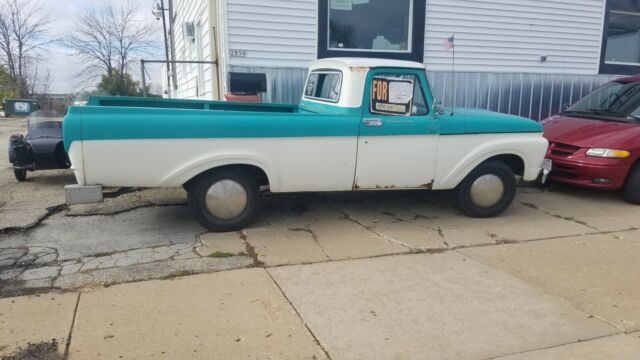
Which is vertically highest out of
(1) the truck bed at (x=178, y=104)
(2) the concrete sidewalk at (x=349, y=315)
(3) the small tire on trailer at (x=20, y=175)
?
(1) the truck bed at (x=178, y=104)

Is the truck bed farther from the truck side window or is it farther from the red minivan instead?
the red minivan

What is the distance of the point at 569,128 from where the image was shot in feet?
24.4

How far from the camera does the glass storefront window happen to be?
9297 millimetres

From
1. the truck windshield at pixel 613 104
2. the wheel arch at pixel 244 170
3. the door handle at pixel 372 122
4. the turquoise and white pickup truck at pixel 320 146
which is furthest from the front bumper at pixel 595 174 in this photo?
the wheel arch at pixel 244 170

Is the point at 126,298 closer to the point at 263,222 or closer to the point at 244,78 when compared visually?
the point at 263,222

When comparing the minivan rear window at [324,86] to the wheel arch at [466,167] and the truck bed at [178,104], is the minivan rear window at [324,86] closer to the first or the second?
the truck bed at [178,104]

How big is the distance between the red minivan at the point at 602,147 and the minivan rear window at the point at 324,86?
139 inches

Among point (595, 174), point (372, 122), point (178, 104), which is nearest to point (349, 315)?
point (372, 122)

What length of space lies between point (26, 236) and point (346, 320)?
3.52 meters

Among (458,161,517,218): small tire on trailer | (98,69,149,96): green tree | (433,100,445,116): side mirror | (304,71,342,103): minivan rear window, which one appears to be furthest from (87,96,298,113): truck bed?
(98,69,149,96): green tree

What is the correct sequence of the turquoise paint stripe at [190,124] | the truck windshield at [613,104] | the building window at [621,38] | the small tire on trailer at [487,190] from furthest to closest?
the building window at [621,38] → the truck windshield at [613,104] → the small tire on trailer at [487,190] → the turquoise paint stripe at [190,124]

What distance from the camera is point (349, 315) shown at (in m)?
3.61

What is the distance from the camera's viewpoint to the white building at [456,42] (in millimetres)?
8812

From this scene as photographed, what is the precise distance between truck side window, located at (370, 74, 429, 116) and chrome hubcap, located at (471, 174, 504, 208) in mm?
1111
